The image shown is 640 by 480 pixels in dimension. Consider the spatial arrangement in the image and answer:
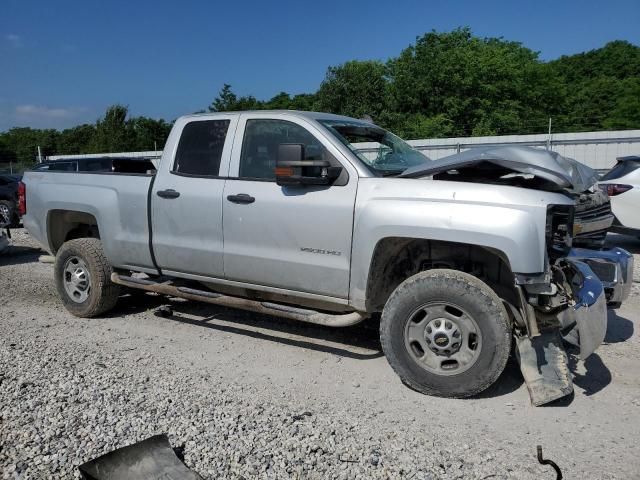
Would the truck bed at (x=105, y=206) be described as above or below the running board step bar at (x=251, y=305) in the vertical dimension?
above

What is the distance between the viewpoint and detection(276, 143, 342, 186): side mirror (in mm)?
4195

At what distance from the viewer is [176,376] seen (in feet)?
14.3

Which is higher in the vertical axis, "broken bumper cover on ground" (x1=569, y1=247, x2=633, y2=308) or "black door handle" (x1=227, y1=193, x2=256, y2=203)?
"black door handle" (x1=227, y1=193, x2=256, y2=203)

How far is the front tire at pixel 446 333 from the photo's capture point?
12.3 feet

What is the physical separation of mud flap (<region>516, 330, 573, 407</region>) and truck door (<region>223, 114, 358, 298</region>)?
1395 mm

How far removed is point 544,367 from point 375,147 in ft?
8.06

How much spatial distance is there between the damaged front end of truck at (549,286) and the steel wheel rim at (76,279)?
12.2 feet

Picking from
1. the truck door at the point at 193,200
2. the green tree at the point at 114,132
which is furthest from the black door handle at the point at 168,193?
the green tree at the point at 114,132

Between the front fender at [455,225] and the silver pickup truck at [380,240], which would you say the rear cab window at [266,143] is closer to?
the silver pickup truck at [380,240]

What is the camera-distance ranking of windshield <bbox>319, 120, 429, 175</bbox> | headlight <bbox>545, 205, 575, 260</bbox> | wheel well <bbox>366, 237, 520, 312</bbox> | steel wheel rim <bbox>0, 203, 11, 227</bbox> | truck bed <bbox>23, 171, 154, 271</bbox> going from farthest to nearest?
1. steel wheel rim <bbox>0, 203, 11, 227</bbox>
2. truck bed <bbox>23, 171, 154, 271</bbox>
3. windshield <bbox>319, 120, 429, 175</bbox>
4. wheel well <bbox>366, 237, 520, 312</bbox>
5. headlight <bbox>545, 205, 575, 260</bbox>

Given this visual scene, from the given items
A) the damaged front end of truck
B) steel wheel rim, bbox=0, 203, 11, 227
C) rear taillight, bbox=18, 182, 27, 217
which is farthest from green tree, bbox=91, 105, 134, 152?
the damaged front end of truck

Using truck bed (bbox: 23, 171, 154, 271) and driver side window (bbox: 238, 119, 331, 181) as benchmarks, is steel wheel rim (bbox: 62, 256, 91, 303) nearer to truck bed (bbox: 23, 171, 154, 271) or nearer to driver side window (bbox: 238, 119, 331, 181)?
truck bed (bbox: 23, 171, 154, 271)

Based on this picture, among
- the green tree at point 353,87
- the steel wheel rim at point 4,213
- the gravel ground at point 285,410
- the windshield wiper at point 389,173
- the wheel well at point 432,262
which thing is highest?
the green tree at point 353,87

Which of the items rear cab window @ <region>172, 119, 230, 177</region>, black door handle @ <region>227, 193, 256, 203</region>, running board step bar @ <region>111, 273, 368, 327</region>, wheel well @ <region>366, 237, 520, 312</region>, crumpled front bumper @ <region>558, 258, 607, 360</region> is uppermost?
rear cab window @ <region>172, 119, 230, 177</region>
